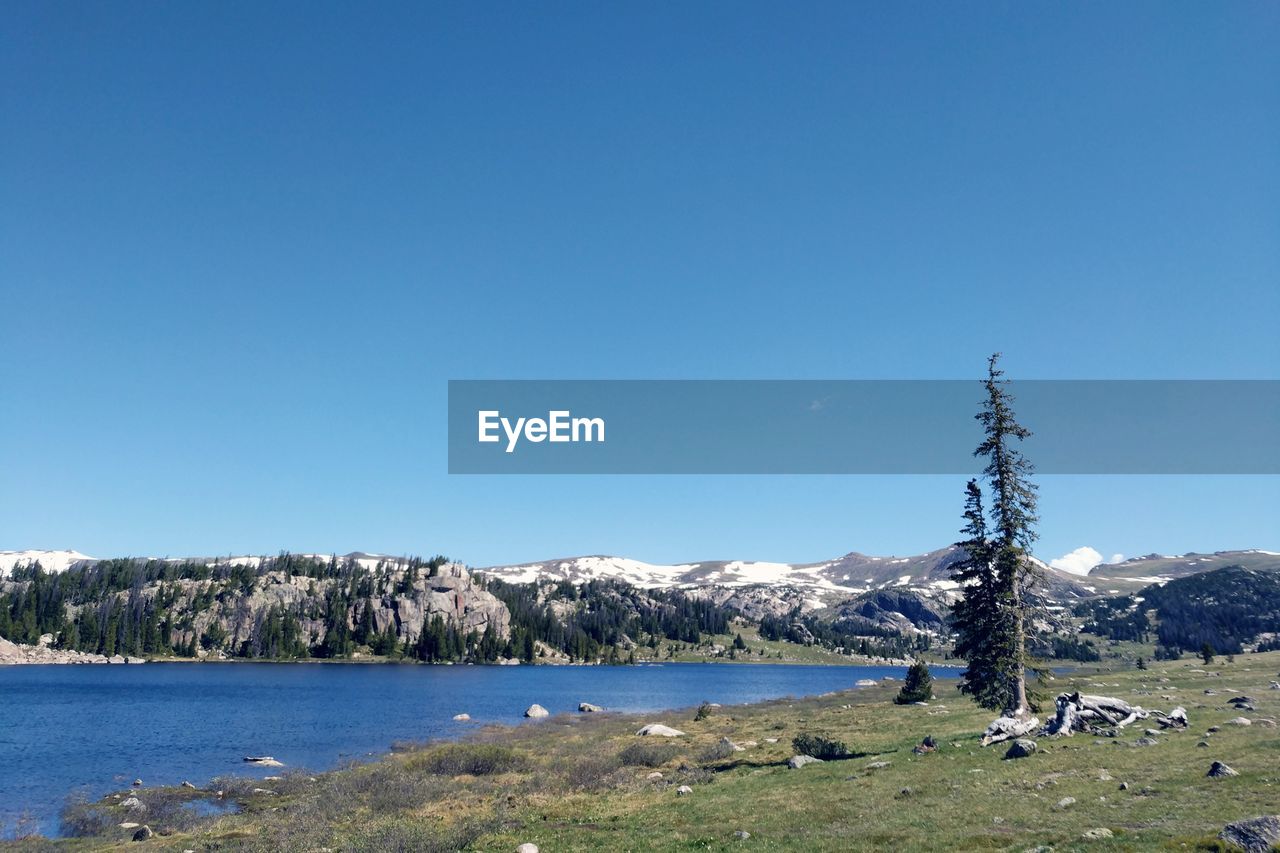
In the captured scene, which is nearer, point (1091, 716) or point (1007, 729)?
point (1007, 729)

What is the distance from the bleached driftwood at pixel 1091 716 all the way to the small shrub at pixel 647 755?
80.4 feet

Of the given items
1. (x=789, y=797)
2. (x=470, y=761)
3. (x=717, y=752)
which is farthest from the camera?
(x=717, y=752)

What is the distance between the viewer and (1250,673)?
78375 millimetres

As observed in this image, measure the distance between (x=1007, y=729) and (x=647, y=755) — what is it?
23.8 meters

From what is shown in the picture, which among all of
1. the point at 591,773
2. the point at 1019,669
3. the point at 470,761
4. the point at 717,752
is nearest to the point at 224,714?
the point at 470,761

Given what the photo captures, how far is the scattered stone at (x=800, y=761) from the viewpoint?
138 feet

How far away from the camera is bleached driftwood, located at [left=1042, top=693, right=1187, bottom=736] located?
3991 centimetres

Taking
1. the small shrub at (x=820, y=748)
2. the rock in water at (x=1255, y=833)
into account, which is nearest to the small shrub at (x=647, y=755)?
the small shrub at (x=820, y=748)

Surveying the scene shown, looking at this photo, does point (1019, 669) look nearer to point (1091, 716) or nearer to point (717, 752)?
point (1091, 716)

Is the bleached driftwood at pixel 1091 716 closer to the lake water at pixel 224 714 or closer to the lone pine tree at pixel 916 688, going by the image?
the lone pine tree at pixel 916 688

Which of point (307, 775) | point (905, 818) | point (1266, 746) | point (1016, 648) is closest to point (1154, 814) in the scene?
point (905, 818)

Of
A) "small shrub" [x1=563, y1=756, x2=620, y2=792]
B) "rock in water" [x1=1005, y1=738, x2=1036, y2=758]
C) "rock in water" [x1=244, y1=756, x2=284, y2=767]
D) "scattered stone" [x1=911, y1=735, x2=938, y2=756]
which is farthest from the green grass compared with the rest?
"rock in water" [x1=244, y1=756, x2=284, y2=767]

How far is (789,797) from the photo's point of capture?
109ft

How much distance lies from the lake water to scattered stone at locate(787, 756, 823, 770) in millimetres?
36708
